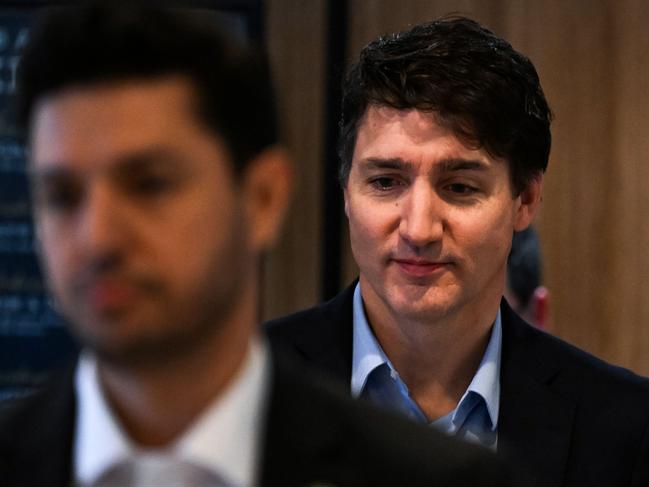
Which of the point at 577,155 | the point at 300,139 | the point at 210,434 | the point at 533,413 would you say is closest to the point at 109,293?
the point at 210,434

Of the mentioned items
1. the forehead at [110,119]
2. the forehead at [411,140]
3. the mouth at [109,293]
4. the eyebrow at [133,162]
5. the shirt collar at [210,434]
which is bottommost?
the forehead at [411,140]

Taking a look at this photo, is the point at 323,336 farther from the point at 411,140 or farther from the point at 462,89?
the point at 462,89

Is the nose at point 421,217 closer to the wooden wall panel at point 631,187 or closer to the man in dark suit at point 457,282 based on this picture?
the man in dark suit at point 457,282

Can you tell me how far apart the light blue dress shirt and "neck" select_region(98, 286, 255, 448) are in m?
1.17

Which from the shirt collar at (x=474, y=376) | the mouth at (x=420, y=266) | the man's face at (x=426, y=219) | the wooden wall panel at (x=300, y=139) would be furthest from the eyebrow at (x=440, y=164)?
the wooden wall panel at (x=300, y=139)

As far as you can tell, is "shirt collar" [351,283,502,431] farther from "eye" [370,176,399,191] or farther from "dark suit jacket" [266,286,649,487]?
"eye" [370,176,399,191]

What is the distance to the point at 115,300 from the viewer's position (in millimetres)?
1127

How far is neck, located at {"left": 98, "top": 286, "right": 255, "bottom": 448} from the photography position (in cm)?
119

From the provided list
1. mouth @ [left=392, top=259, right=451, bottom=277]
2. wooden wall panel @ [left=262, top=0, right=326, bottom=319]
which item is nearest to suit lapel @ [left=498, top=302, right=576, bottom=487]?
mouth @ [left=392, top=259, right=451, bottom=277]

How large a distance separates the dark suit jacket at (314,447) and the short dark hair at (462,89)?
111cm

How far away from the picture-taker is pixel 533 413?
7.88ft

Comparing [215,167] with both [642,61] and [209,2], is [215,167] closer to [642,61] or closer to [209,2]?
[209,2]

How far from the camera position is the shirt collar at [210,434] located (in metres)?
1.19

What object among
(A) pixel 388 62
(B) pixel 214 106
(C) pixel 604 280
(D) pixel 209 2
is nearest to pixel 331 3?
(D) pixel 209 2
